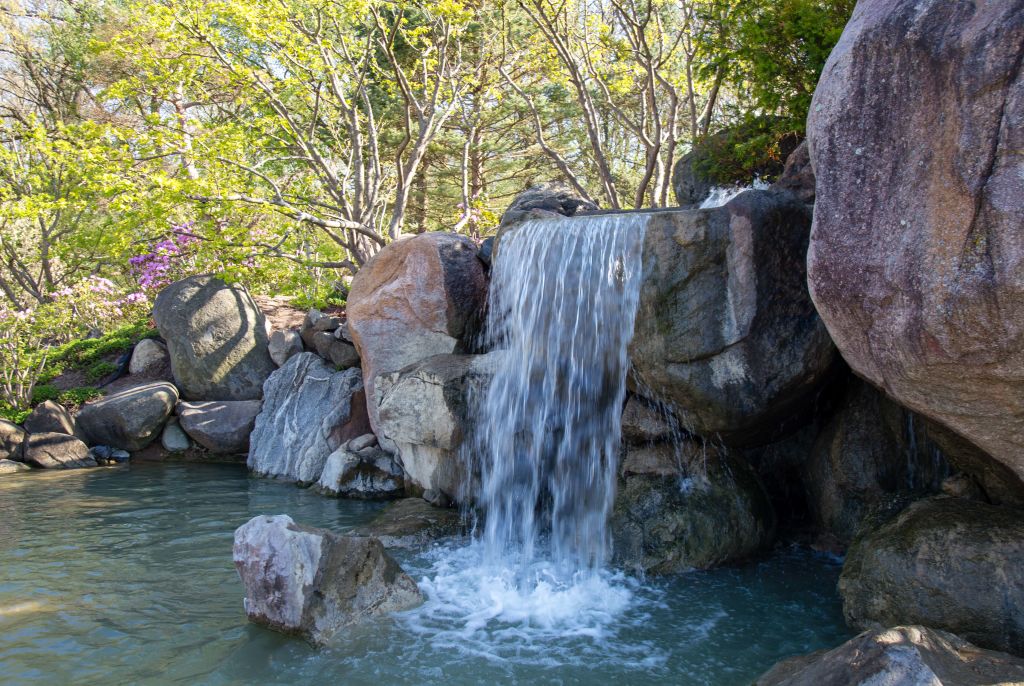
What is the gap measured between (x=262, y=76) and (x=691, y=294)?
955 cm

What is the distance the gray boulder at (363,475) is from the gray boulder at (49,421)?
499 centimetres

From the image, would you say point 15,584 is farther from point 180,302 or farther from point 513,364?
point 180,302

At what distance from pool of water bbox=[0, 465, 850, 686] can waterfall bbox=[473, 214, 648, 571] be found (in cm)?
66

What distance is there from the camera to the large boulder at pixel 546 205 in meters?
8.77

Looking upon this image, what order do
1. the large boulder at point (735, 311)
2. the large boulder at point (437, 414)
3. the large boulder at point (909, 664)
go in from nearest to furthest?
the large boulder at point (909, 664) → the large boulder at point (735, 311) → the large boulder at point (437, 414)

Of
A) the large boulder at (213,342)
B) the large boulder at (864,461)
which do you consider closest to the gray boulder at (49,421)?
the large boulder at (213,342)

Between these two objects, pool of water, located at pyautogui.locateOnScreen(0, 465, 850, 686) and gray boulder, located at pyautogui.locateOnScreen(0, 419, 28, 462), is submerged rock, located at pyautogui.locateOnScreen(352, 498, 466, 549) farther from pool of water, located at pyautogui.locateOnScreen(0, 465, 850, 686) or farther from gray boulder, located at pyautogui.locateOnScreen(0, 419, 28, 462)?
gray boulder, located at pyautogui.locateOnScreen(0, 419, 28, 462)

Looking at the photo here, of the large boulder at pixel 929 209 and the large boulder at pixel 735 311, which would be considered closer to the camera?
the large boulder at pixel 929 209

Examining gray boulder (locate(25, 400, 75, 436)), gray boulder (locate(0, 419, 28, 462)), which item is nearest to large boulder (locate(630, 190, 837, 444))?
gray boulder (locate(25, 400, 75, 436))

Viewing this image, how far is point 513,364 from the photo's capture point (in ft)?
24.9

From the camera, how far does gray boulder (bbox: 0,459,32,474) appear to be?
35.5 feet

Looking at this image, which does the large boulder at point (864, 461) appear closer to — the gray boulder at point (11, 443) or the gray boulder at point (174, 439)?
the gray boulder at point (174, 439)

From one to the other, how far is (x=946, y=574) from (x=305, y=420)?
8074mm

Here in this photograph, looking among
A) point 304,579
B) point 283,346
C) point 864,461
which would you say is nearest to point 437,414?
point 304,579
